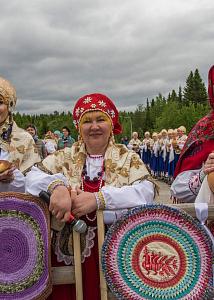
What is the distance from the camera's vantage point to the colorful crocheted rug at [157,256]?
58.1 inches

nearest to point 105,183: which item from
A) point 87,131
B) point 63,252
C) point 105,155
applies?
point 105,155

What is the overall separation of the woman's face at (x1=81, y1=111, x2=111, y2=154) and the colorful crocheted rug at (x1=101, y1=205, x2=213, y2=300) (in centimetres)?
62

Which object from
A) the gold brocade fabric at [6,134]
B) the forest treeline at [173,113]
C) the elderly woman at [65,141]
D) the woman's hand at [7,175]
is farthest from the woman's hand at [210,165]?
the forest treeline at [173,113]

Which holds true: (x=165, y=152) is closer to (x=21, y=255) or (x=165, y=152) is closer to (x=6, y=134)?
(x=6, y=134)

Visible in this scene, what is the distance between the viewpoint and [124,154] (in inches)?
77.2

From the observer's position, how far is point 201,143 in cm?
204

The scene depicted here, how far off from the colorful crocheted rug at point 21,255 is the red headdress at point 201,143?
3.69 ft

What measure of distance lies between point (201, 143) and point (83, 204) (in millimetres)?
1001

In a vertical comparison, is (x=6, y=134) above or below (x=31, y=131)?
below

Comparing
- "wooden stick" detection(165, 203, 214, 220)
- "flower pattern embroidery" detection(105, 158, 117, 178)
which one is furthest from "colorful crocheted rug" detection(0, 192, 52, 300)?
"wooden stick" detection(165, 203, 214, 220)

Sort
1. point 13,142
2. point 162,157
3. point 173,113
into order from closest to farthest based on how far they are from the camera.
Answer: point 13,142
point 162,157
point 173,113

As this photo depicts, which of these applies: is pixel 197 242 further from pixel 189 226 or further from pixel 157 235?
pixel 157 235

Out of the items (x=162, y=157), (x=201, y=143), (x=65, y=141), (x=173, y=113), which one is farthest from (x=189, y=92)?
(x=201, y=143)

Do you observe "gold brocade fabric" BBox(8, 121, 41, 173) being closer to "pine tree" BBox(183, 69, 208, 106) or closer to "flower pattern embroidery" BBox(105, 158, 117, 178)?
"flower pattern embroidery" BBox(105, 158, 117, 178)
